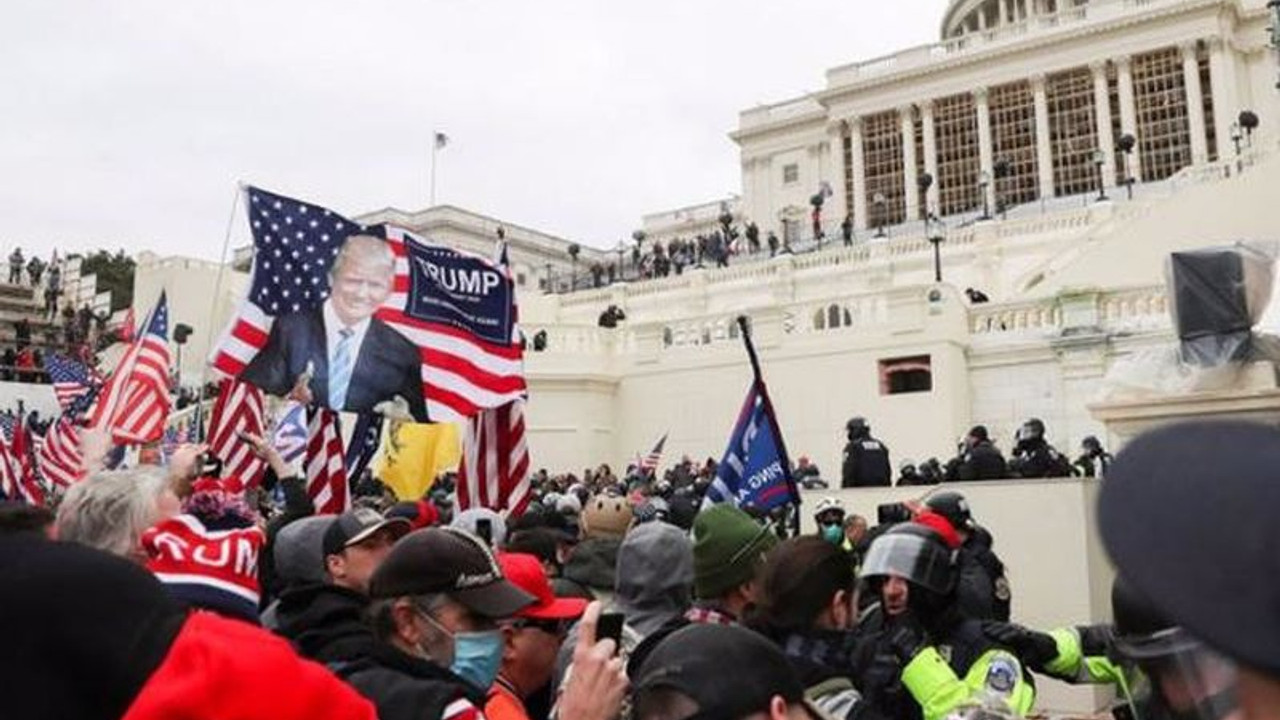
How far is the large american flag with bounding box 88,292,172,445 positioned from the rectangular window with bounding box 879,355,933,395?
49.1 ft

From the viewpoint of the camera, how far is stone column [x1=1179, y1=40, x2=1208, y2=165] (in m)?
54.2

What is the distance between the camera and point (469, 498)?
8.15m

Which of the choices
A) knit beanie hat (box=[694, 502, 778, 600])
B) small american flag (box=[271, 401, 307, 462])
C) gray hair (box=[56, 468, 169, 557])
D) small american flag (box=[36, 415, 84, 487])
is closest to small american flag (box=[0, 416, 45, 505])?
small american flag (box=[36, 415, 84, 487])

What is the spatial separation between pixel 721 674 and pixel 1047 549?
7.41 m

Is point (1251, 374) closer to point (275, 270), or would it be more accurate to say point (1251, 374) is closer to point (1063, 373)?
point (275, 270)

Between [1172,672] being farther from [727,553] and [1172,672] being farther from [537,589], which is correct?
[727,553]

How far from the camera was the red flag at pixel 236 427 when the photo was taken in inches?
377

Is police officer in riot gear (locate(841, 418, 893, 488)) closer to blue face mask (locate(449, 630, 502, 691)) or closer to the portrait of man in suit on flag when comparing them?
the portrait of man in suit on flag

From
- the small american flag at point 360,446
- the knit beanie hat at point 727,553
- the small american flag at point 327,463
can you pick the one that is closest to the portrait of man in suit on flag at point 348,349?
the small american flag at point 327,463

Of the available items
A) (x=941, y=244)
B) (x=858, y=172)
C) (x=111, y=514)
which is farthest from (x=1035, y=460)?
(x=858, y=172)

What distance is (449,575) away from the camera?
308 centimetres

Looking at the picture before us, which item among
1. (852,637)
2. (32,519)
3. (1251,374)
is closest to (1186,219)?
(1251,374)

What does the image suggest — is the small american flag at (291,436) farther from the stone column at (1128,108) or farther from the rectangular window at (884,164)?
the rectangular window at (884,164)

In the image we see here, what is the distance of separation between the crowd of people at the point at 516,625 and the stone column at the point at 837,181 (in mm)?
61002
